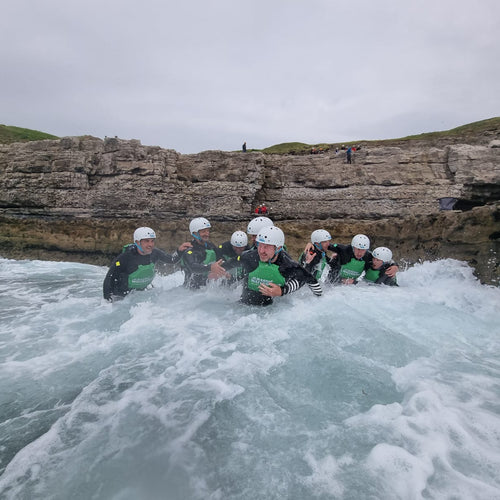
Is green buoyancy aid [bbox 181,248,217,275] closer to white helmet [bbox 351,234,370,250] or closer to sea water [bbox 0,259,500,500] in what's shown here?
sea water [bbox 0,259,500,500]

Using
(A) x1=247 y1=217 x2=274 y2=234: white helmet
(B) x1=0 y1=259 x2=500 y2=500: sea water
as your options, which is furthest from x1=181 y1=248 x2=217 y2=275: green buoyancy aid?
(B) x1=0 y1=259 x2=500 y2=500: sea water

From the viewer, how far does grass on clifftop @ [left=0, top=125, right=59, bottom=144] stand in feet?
118

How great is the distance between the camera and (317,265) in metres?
8.84

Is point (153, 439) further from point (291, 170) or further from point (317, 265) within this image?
point (291, 170)

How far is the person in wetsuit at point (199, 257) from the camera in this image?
8148 millimetres

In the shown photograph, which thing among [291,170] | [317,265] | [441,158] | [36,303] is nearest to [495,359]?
[317,265]

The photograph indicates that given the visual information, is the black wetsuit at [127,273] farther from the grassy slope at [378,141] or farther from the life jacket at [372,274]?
the grassy slope at [378,141]

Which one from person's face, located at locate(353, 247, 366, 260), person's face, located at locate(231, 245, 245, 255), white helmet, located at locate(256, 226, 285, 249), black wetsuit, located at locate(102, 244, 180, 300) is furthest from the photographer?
person's face, located at locate(353, 247, 366, 260)

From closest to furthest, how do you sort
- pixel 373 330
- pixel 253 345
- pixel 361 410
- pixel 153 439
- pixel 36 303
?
1. pixel 153 439
2. pixel 361 410
3. pixel 253 345
4. pixel 373 330
5. pixel 36 303

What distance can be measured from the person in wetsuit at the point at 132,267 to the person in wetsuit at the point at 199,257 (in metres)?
0.99

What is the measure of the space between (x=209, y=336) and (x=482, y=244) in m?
8.39

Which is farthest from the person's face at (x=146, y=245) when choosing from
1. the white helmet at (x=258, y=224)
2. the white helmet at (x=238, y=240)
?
the white helmet at (x=258, y=224)

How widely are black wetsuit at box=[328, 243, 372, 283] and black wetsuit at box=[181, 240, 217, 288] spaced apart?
3.87 metres

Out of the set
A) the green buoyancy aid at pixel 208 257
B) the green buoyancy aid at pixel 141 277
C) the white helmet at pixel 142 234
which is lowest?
the green buoyancy aid at pixel 141 277
